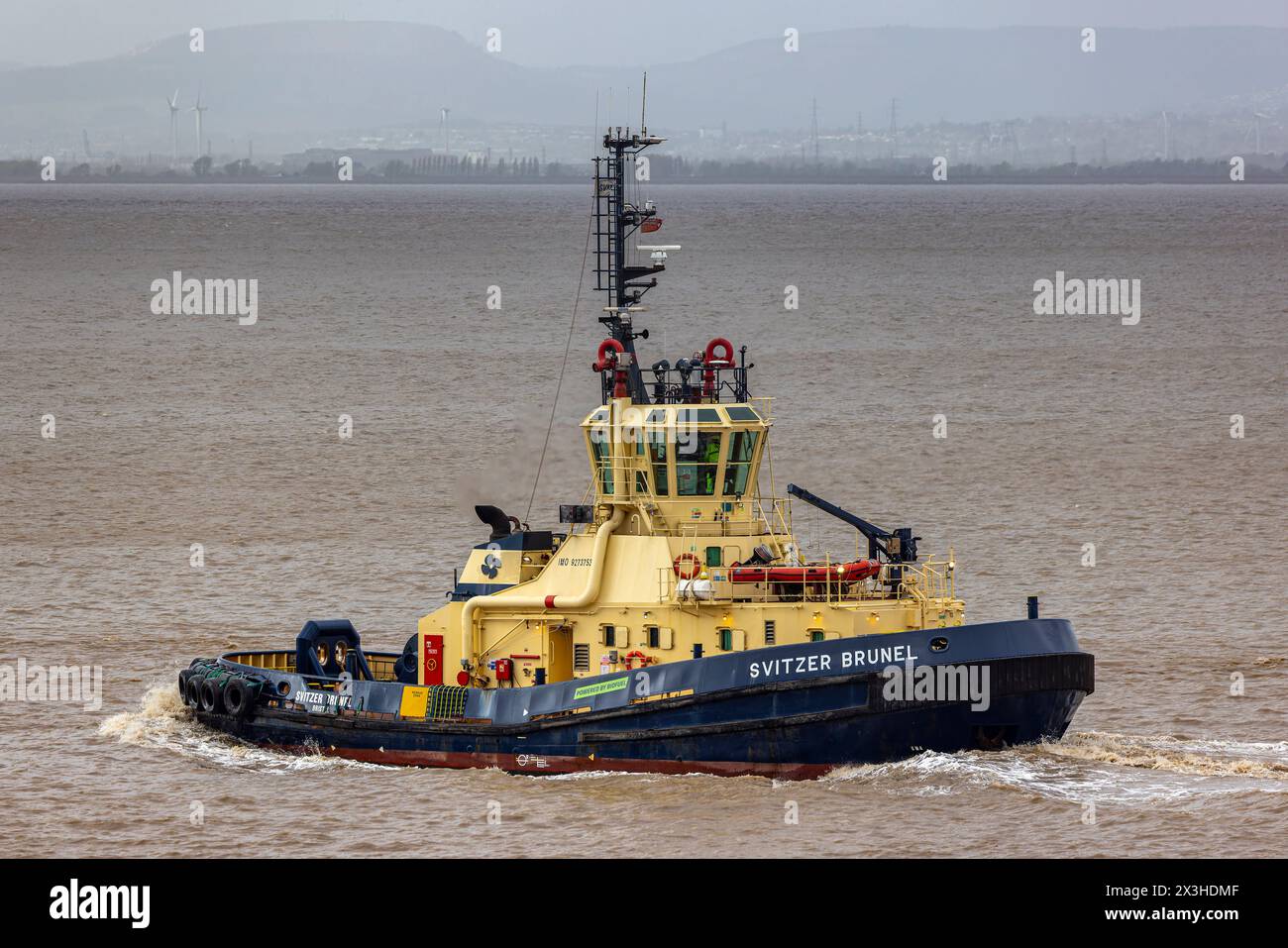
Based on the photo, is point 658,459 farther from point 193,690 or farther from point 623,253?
point 193,690

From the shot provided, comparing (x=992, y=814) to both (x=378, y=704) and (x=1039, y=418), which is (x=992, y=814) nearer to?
(x=378, y=704)

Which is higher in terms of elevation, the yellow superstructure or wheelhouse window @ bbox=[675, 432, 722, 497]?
wheelhouse window @ bbox=[675, 432, 722, 497]

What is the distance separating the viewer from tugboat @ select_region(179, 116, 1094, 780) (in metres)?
26.6

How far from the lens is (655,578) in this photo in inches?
1128

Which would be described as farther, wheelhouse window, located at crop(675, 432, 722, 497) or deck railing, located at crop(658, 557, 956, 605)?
wheelhouse window, located at crop(675, 432, 722, 497)

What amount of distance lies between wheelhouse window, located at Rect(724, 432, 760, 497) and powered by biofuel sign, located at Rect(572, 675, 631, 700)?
10.7 feet

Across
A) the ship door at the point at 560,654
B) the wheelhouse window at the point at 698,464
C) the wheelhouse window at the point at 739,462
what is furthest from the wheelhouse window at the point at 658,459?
the ship door at the point at 560,654

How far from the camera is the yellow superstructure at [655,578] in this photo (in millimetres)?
28016

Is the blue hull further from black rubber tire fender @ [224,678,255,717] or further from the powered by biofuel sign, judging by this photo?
black rubber tire fender @ [224,678,255,717]

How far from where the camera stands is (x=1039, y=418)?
6216 centimetres

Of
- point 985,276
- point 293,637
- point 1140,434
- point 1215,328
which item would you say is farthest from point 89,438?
point 985,276

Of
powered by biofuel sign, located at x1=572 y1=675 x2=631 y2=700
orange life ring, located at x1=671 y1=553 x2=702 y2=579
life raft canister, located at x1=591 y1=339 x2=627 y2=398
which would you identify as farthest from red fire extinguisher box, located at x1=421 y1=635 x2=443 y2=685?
life raft canister, located at x1=591 y1=339 x2=627 y2=398

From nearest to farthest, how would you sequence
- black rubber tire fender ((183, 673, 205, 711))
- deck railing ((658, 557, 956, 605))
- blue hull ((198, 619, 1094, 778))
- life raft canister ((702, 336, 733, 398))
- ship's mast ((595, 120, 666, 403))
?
blue hull ((198, 619, 1094, 778)), deck railing ((658, 557, 956, 605)), life raft canister ((702, 336, 733, 398)), ship's mast ((595, 120, 666, 403)), black rubber tire fender ((183, 673, 205, 711))

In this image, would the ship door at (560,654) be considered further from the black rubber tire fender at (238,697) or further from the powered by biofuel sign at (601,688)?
the black rubber tire fender at (238,697)
